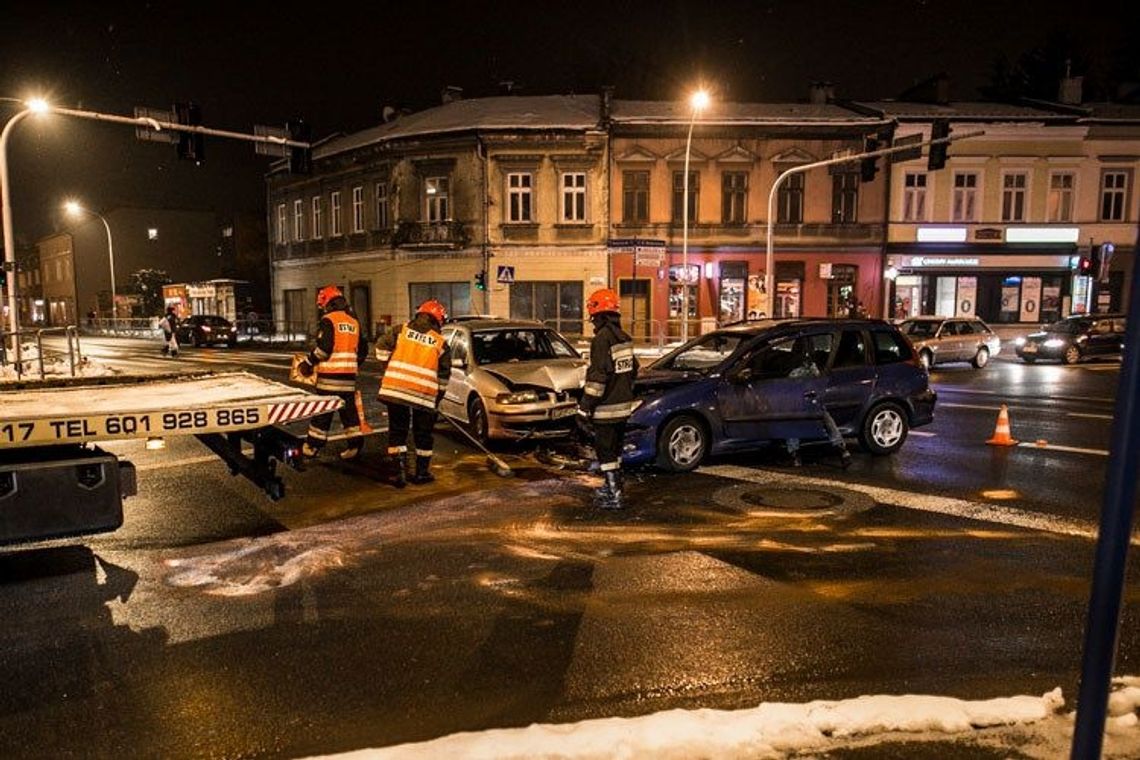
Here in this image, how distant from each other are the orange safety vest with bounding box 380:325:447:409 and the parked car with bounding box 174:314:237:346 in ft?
98.9

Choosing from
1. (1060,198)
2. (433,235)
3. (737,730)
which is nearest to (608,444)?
(737,730)

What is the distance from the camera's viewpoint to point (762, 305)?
3228 cm

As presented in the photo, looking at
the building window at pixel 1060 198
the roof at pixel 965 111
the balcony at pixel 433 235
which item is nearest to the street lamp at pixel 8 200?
the balcony at pixel 433 235

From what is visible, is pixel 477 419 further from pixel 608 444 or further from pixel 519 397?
pixel 608 444

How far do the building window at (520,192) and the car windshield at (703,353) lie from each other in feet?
77.7

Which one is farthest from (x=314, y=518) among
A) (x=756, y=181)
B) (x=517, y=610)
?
(x=756, y=181)

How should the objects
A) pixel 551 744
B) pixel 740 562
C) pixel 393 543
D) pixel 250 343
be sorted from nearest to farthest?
pixel 551 744 < pixel 740 562 < pixel 393 543 < pixel 250 343

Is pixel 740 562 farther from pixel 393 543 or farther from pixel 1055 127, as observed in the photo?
pixel 1055 127

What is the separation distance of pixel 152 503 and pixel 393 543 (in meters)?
3.04

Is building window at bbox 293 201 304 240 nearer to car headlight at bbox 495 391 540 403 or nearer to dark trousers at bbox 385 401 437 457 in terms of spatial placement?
car headlight at bbox 495 391 540 403

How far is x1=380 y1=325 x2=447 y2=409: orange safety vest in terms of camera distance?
27.8 feet

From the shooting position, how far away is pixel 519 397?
10273 mm

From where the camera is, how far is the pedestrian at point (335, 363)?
9406 mm

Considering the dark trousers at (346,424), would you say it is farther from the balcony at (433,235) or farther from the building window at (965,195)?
the building window at (965,195)
